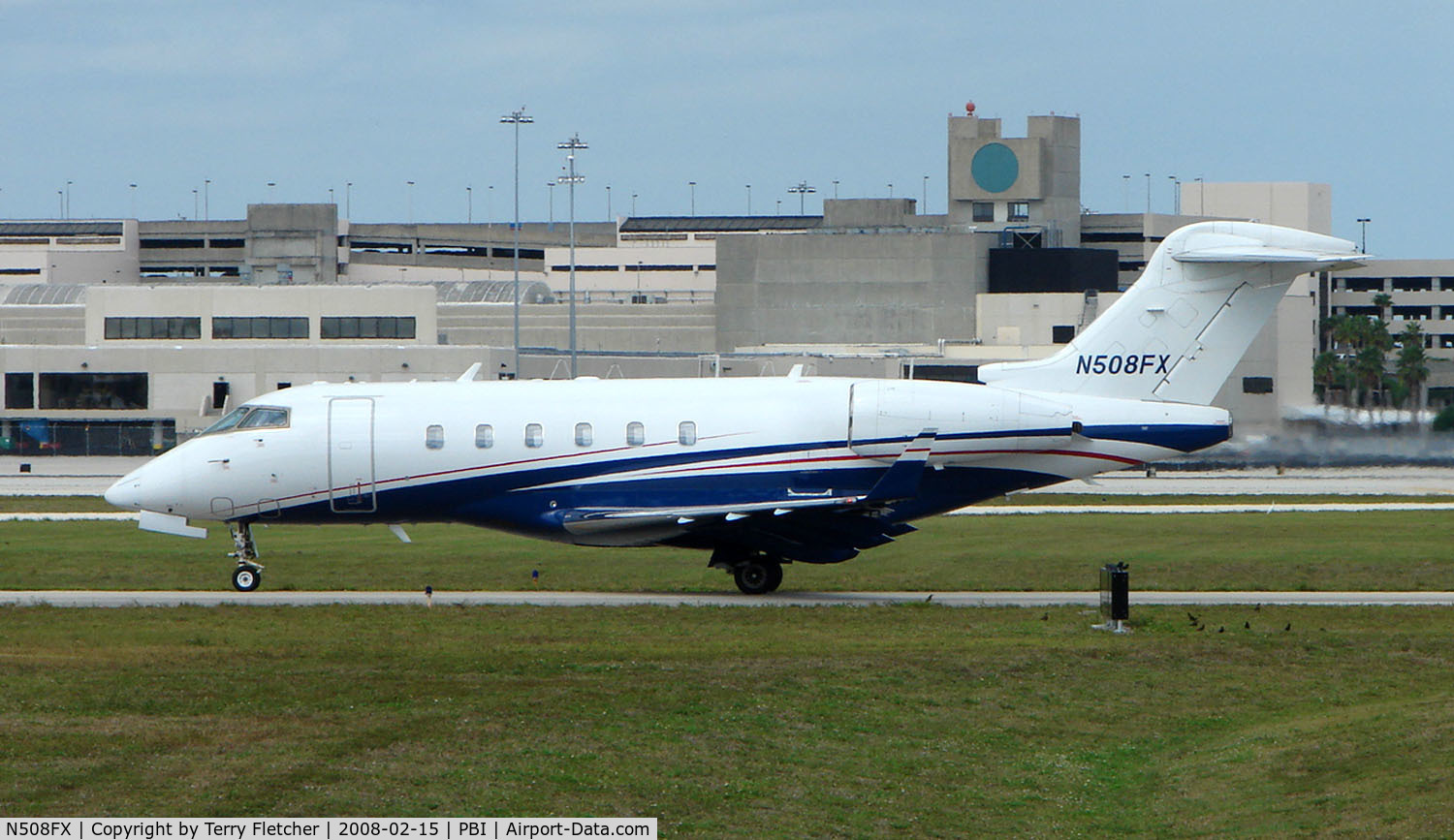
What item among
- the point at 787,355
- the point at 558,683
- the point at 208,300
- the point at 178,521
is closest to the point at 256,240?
the point at 208,300

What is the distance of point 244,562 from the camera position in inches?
1319

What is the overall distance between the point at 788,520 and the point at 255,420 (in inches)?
415

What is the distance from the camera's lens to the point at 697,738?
737 inches

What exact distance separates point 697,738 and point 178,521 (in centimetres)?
1783

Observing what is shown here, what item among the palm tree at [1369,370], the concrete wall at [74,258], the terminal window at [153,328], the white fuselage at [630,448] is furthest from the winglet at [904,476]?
the concrete wall at [74,258]

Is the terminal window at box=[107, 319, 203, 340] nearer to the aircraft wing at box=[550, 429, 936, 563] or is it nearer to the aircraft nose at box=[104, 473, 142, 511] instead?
the aircraft nose at box=[104, 473, 142, 511]

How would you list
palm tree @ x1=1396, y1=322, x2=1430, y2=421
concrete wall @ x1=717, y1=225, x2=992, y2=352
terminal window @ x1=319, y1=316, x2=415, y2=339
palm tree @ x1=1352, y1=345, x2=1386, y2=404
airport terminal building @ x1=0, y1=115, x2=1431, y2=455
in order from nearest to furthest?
1. airport terminal building @ x1=0, y1=115, x2=1431, y2=455
2. terminal window @ x1=319, y1=316, x2=415, y2=339
3. concrete wall @ x1=717, y1=225, x2=992, y2=352
4. palm tree @ x1=1352, y1=345, x2=1386, y2=404
5. palm tree @ x1=1396, y1=322, x2=1430, y2=421

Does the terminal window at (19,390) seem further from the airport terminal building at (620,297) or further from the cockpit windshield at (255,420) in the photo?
the cockpit windshield at (255,420)

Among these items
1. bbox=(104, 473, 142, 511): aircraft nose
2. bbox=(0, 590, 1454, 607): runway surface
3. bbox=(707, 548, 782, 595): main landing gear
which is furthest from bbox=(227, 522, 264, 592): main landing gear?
bbox=(707, 548, 782, 595): main landing gear

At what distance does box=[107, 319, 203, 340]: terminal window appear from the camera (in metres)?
92.2

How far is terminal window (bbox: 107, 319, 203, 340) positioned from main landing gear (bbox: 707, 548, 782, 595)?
65356 millimetres

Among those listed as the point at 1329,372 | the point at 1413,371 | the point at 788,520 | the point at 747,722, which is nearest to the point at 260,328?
the point at 788,520

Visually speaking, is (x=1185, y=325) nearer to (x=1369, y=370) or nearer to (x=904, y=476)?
(x=904, y=476)

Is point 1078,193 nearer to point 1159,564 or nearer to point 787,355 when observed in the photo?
point 787,355
